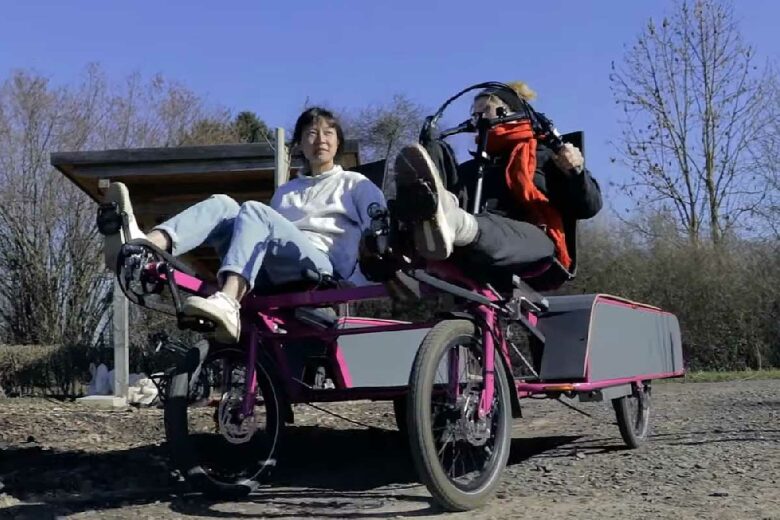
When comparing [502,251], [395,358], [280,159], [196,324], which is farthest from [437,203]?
[280,159]

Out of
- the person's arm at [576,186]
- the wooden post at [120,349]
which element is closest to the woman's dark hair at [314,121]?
the person's arm at [576,186]

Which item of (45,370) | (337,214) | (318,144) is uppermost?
(318,144)

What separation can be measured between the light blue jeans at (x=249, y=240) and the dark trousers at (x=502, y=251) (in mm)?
684

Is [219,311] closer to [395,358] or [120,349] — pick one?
[395,358]

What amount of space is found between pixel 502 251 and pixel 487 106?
3.50ft

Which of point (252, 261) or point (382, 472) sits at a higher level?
point (252, 261)

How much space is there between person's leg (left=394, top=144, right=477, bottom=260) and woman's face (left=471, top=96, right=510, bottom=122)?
1.22 m

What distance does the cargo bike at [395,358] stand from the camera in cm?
371

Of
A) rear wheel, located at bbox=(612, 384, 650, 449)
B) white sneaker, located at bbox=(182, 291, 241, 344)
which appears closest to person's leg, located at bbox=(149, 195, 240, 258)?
white sneaker, located at bbox=(182, 291, 241, 344)

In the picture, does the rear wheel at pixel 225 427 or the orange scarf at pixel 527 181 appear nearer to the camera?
the rear wheel at pixel 225 427

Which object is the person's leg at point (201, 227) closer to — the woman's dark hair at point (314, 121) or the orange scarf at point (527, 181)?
the woman's dark hair at point (314, 121)

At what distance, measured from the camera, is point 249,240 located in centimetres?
383

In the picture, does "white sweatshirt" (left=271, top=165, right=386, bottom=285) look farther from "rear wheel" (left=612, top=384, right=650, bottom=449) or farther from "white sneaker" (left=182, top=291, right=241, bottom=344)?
"rear wheel" (left=612, top=384, right=650, bottom=449)

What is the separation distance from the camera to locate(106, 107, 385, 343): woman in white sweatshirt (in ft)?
12.3
